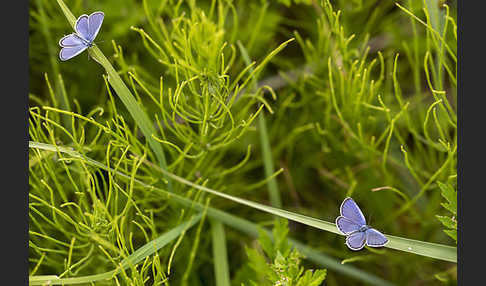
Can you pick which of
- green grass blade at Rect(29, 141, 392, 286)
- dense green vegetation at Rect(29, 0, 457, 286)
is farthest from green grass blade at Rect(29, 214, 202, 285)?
green grass blade at Rect(29, 141, 392, 286)

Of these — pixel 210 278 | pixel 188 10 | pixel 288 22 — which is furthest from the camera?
pixel 288 22

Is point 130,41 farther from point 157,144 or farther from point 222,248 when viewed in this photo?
point 222,248

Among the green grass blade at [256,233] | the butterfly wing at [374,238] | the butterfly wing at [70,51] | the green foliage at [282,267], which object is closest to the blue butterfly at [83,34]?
the butterfly wing at [70,51]

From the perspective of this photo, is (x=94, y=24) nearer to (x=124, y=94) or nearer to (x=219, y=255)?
(x=124, y=94)

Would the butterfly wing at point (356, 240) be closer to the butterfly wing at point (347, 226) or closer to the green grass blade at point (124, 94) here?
the butterfly wing at point (347, 226)

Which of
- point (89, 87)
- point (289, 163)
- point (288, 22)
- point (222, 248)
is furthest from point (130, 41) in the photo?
point (222, 248)

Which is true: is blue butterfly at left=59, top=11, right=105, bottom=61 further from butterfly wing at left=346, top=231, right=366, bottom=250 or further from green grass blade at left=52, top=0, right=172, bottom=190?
butterfly wing at left=346, top=231, right=366, bottom=250

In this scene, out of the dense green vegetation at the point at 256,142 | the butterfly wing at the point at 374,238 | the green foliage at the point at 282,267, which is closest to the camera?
the butterfly wing at the point at 374,238
